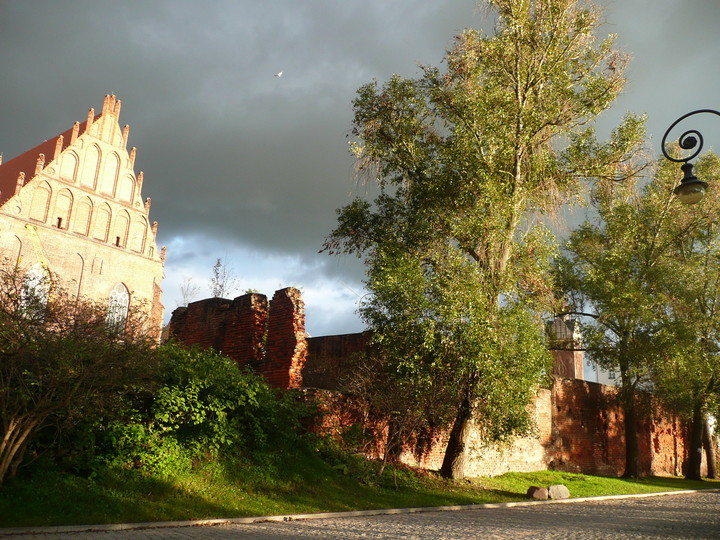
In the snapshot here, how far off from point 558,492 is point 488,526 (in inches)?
258

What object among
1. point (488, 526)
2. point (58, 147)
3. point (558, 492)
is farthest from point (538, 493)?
point (58, 147)

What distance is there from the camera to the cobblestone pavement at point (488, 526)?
311 inches

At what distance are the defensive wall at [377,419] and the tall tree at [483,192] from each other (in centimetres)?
174

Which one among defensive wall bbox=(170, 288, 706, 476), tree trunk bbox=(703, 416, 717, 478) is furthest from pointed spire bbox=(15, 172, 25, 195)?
tree trunk bbox=(703, 416, 717, 478)

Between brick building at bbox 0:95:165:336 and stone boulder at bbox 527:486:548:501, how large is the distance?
2270 cm

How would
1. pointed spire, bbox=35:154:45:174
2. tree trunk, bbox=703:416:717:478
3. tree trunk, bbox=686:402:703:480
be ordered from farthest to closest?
pointed spire, bbox=35:154:45:174
tree trunk, bbox=703:416:717:478
tree trunk, bbox=686:402:703:480

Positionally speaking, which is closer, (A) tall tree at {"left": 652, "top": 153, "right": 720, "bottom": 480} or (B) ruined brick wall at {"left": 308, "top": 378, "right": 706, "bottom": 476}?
(B) ruined brick wall at {"left": 308, "top": 378, "right": 706, "bottom": 476}

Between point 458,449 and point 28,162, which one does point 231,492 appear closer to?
point 458,449

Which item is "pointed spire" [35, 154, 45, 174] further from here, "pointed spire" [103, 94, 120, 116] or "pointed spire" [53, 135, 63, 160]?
"pointed spire" [103, 94, 120, 116]

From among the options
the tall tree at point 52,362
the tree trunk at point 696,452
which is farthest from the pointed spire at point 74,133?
the tree trunk at point 696,452

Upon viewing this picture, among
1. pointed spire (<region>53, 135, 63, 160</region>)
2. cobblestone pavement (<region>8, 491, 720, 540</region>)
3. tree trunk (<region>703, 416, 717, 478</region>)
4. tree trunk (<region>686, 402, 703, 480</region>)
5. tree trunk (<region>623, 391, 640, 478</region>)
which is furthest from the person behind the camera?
pointed spire (<region>53, 135, 63, 160</region>)

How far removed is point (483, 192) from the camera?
15.0 metres

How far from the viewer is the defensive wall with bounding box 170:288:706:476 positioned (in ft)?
53.6

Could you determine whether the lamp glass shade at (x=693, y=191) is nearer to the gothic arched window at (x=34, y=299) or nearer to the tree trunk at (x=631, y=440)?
the gothic arched window at (x=34, y=299)
